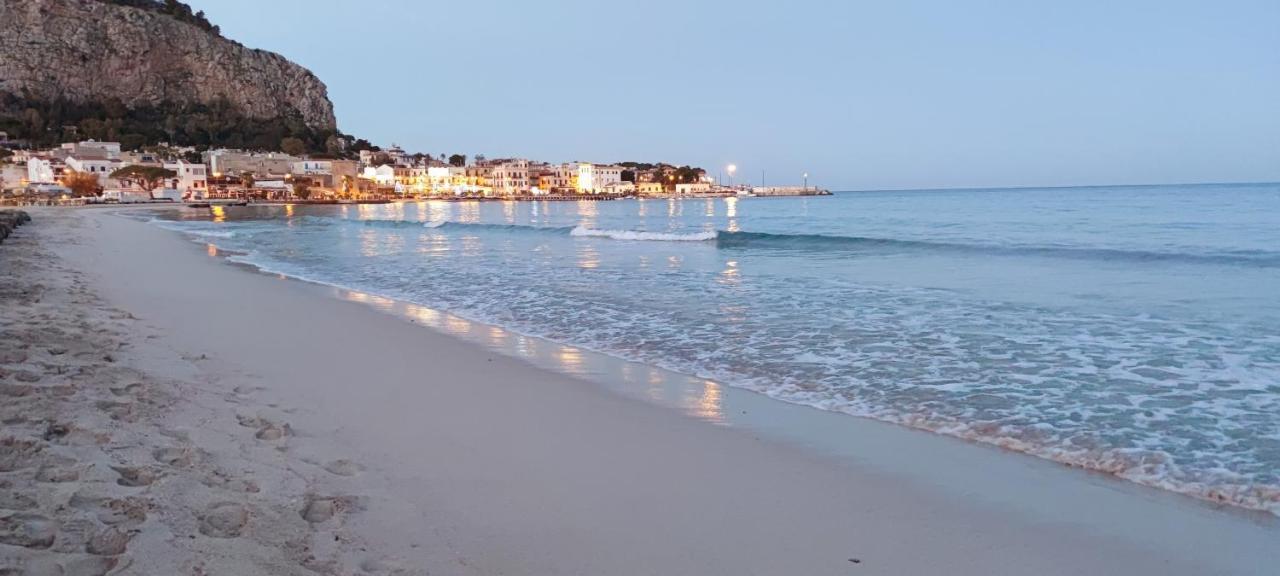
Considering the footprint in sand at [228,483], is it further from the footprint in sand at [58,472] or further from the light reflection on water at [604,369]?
the light reflection on water at [604,369]

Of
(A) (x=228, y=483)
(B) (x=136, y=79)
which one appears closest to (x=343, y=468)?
(A) (x=228, y=483)

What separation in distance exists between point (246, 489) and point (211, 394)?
75.5 inches

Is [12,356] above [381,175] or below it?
below

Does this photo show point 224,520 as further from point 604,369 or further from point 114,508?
point 604,369

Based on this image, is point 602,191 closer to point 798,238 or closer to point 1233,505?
point 798,238

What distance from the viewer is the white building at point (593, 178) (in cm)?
16012

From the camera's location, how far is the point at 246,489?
2.94m

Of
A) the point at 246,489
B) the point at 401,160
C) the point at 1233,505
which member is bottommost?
the point at 1233,505

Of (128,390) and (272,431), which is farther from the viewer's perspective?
(128,390)

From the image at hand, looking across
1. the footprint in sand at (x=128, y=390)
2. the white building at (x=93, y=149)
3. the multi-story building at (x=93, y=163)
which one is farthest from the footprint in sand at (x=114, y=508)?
the white building at (x=93, y=149)

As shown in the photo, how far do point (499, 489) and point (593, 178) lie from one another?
161 meters

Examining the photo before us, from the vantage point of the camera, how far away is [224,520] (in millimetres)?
2600

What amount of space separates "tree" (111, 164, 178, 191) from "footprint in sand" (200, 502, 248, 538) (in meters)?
105

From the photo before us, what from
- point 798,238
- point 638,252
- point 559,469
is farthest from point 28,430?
point 798,238
